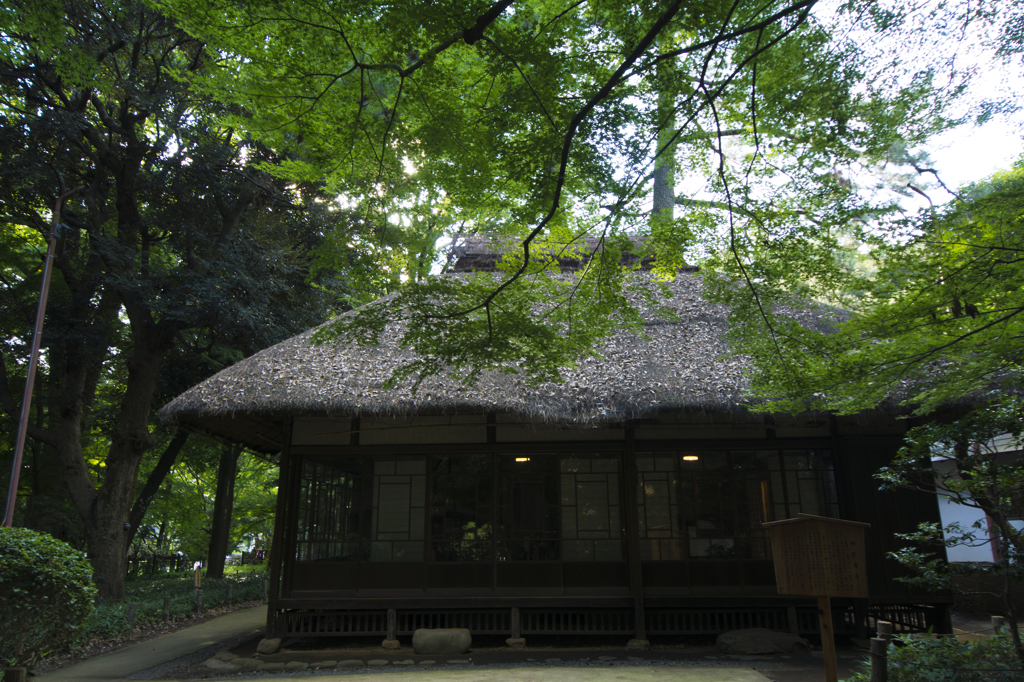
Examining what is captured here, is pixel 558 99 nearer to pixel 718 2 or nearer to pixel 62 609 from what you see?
pixel 718 2

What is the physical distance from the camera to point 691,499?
25.5 feet

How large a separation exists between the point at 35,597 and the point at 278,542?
2776mm

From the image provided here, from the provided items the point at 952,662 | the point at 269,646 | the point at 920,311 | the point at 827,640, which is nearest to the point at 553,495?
the point at 269,646

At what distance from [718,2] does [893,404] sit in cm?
516

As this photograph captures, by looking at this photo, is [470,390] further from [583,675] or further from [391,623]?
[583,675]

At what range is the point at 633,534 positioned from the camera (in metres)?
7.39

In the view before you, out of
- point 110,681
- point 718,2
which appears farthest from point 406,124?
point 110,681

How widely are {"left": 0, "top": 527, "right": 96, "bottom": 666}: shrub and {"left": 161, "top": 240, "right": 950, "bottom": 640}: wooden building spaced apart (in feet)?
6.95

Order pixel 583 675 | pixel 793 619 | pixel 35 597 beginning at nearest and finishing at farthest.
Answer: pixel 35 597 < pixel 583 675 < pixel 793 619

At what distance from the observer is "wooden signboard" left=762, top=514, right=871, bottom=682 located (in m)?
4.15

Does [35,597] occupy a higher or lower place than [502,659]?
higher

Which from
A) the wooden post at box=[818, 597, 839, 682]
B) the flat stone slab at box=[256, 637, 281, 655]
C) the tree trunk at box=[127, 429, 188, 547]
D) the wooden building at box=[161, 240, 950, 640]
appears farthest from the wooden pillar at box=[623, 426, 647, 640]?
the tree trunk at box=[127, 429, 188, 547]

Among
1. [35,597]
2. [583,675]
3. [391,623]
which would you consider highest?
[35,597]

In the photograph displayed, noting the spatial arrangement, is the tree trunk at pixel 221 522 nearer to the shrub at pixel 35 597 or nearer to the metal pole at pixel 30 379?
the metal pole at pixel 30 379
